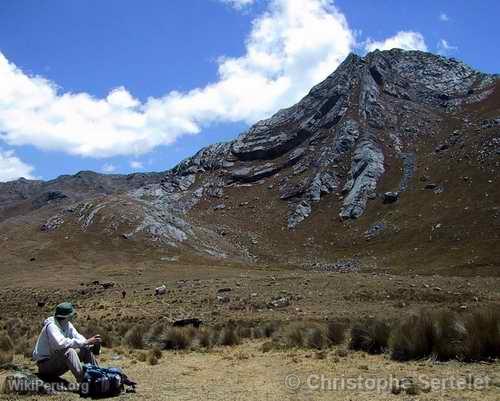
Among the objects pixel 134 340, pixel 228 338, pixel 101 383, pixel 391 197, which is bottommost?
pixel 134 340

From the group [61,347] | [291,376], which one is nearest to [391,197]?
[291,376]

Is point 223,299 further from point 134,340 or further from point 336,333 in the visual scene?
point 336,333

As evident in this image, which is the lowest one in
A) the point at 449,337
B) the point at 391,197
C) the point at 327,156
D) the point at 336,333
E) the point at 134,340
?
the point at 134,340

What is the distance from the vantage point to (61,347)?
10.2m

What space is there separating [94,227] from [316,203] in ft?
114

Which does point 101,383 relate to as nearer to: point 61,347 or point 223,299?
point 61,347

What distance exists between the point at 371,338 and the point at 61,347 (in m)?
7.90

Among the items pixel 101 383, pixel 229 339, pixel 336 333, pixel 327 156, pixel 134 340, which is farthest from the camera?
pixel 327 156

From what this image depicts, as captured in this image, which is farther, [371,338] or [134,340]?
[134,340]

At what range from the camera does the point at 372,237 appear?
2584 inches

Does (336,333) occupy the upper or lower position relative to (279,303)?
upper

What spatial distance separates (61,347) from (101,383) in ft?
3.82

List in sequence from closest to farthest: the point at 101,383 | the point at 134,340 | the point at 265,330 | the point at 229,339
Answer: the point at 101,383 < the point at 229,339 < the point at 134,340 < the point at 265,330

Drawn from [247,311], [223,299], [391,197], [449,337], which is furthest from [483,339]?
[391,197]
